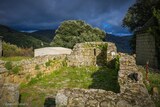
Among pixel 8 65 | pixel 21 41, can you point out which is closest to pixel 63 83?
pixel 8 65

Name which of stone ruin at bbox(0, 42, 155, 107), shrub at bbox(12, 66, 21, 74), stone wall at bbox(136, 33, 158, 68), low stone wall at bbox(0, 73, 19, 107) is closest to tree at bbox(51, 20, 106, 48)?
stone wall at bbox(136, 33, 158, 68)

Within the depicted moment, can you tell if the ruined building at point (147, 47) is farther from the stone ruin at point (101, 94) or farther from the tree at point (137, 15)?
the stone ruin at point (101, 94)

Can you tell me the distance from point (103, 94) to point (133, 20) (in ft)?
117

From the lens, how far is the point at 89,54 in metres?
21.1

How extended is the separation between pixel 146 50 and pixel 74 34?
Result: 87.7ft

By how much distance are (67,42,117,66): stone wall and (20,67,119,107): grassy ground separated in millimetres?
866

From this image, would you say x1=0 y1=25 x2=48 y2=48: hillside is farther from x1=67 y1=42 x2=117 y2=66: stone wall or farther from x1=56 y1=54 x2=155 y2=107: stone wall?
x1=56 y1=54 x2=155 y2=107: stone wall

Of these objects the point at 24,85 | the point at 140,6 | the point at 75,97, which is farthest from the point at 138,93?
the point at 140,6

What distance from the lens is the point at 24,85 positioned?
567 inches

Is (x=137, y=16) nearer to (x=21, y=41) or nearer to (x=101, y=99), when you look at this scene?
(x=101, y=99)

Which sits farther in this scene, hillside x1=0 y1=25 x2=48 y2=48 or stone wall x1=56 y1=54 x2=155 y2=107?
hillside x1=0 y1=25 x2=48 y2=48

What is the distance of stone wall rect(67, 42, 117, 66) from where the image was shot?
20.5m

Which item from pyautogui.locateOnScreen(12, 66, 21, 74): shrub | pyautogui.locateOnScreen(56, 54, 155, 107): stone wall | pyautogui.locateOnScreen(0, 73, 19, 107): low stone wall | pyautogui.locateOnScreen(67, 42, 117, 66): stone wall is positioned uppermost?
pyautogui.locateOnScreen(67, 42, 117, 66): stone wall

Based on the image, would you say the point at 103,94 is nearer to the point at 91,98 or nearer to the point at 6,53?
the point at 91,98
